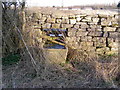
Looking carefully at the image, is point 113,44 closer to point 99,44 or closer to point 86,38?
point 99,44

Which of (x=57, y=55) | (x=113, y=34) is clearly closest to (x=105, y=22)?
(x=113, y=34)

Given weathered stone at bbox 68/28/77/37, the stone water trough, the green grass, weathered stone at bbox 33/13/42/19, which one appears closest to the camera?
the stone water trough

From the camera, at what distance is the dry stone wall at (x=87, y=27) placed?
562cm

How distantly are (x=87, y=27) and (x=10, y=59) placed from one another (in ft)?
8.36

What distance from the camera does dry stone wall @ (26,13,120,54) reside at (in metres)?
5.62

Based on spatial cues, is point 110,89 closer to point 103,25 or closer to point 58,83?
point 58,83

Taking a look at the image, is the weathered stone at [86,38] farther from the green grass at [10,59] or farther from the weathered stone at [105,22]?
the green grass at [10,59]

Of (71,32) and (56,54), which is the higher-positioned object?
(71,32)

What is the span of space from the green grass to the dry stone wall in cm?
107

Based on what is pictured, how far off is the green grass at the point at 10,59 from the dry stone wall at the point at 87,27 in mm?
1072

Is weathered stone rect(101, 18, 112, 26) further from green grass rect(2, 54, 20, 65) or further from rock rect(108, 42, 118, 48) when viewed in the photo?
green grass rect(2, 54, 20, 65)

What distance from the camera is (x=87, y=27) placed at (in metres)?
5.63

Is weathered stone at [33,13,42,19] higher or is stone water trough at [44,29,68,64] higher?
weathered stone at [33,13,42,19]

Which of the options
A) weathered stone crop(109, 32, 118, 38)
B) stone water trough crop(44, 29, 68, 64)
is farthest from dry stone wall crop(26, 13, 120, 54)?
stone water trough crop(44, 29, 68, 64)
